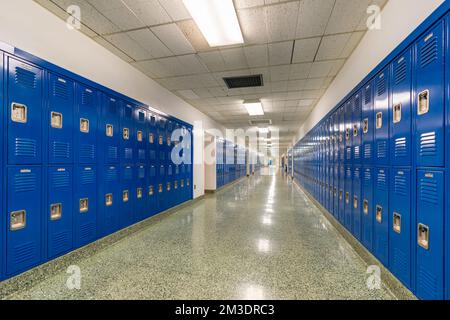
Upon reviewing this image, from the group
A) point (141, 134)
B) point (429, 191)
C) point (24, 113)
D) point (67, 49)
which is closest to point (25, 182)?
point (24, 113)

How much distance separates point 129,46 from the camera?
9.58ft

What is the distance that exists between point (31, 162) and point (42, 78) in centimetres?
89

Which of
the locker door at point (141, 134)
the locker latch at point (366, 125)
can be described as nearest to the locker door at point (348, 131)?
the locker latch at point (366, 125)

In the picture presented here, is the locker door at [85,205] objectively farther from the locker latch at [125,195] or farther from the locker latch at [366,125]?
the locker latch at [366,125]

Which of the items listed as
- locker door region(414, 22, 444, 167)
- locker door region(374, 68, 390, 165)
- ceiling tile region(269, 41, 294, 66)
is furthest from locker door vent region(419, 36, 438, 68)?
ceiling tile region(269, 41, 294, 66)

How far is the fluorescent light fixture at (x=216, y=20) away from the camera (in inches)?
80.6

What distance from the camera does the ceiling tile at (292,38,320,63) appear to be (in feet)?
9.12

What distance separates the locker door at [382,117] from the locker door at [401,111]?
0.36 feet

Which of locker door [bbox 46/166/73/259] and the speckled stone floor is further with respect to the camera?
locker door [bbox 46/166/73/259]

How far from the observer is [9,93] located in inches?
71.2

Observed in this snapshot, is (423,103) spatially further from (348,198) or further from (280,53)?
(280,53)

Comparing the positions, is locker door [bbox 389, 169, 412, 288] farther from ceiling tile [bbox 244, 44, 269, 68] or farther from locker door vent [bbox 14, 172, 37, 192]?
locker door vent [bbox 14, 172, 37, 192]

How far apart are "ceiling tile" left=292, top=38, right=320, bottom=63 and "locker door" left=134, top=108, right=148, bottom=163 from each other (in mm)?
2813
